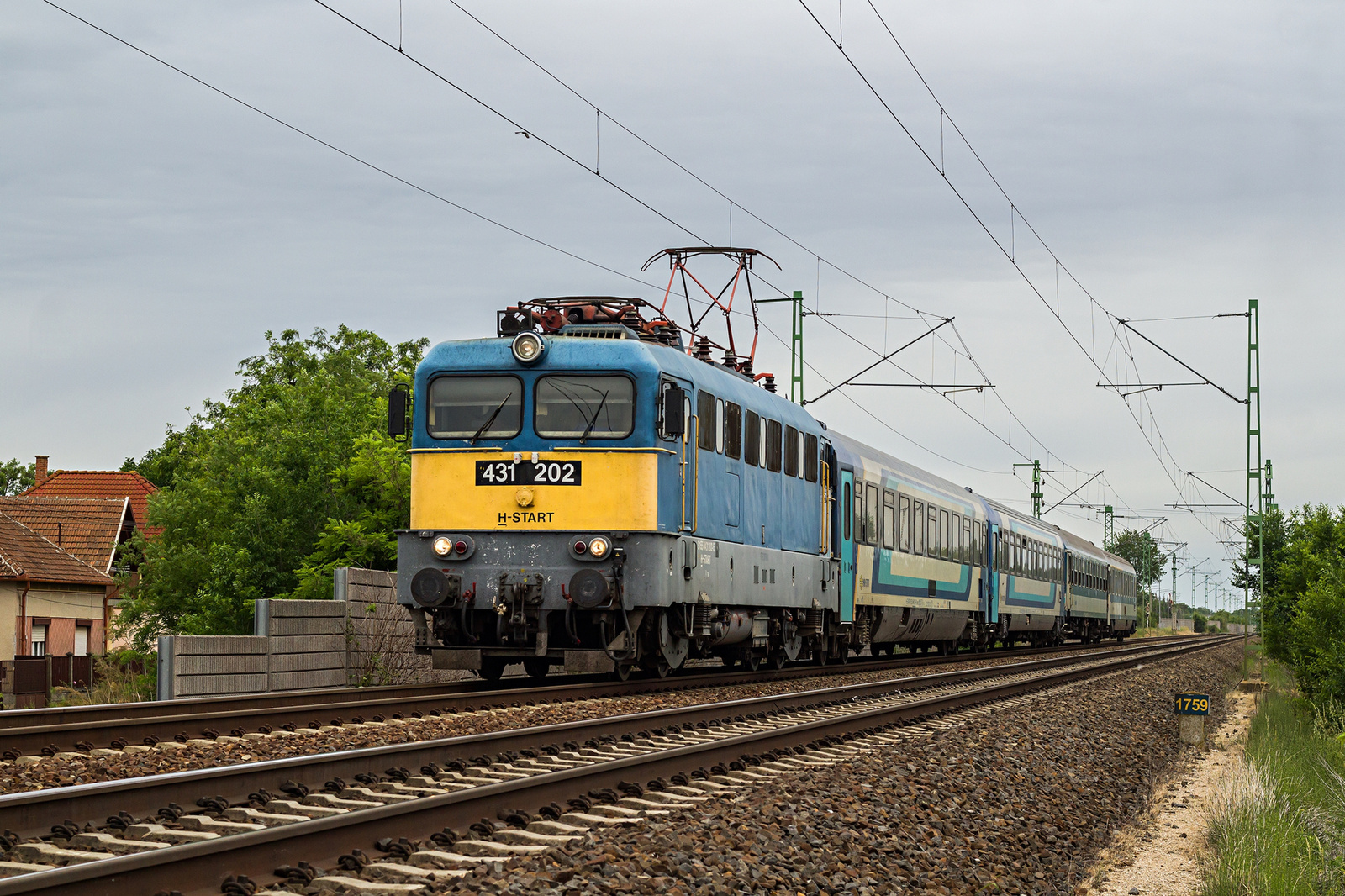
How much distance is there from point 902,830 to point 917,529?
19520 mm

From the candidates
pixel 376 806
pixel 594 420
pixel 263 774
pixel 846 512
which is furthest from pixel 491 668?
pixel 376 806

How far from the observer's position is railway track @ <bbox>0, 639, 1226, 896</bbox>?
5.83 metres

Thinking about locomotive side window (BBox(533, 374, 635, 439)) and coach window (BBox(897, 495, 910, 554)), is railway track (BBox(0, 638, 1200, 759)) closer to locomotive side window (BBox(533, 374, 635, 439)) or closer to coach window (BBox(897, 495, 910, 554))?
locomotive side window (BBox(533, 374, 635, 439))

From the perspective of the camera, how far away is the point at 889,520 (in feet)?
83.8

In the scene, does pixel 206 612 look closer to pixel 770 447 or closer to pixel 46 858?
pixel 770 447

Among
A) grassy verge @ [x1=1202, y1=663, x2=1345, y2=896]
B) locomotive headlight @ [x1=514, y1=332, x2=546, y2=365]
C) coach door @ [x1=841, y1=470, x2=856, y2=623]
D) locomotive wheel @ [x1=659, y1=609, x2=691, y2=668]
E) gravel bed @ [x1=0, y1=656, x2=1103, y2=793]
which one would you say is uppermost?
locomotive headlight @ [x1=514, y1=332, x2=546, y2=365]

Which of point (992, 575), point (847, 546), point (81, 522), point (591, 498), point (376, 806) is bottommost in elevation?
point (376, 806)

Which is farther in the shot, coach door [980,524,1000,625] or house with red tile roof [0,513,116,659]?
house with red tile roof [0,513,116,659]

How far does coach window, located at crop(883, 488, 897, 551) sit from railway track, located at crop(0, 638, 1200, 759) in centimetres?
837

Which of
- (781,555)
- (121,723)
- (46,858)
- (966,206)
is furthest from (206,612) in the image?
(46,858)

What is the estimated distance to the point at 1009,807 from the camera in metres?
9.62

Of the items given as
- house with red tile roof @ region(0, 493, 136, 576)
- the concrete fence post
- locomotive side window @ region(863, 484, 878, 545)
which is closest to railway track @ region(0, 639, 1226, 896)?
the concrete fence post

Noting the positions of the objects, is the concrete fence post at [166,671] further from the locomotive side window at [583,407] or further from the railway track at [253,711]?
the locomotive side window at [583,407]

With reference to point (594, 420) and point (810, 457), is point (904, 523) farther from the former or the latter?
point (594, 420)
